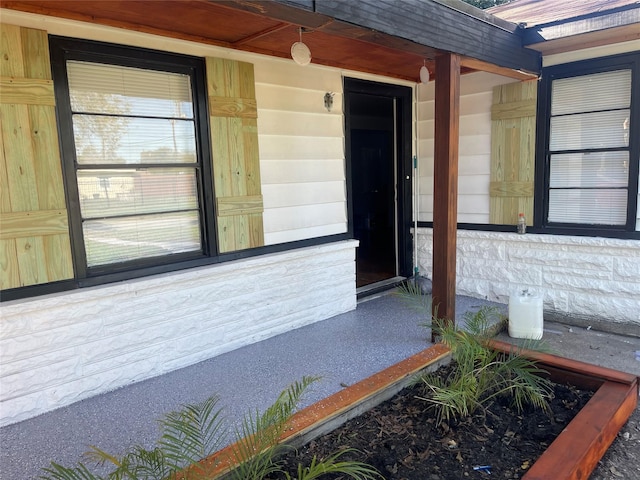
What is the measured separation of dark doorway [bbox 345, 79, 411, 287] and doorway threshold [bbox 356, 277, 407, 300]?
90 mm

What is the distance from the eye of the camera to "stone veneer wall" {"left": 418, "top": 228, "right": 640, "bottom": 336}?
3.67m

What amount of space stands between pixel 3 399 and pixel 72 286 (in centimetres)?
69

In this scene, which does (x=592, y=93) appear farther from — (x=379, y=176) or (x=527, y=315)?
(x=379, y=176)

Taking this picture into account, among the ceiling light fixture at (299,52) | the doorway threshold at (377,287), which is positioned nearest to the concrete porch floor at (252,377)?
the doorway threshold at (377,287)

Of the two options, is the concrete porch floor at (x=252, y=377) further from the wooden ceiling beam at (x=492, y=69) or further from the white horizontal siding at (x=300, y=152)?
the wooden ceiling beam at (x=492, y=69)

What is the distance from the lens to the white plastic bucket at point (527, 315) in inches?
136

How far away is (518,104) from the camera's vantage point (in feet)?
13.3

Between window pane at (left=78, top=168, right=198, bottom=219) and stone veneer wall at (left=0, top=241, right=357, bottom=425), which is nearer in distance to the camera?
stone veneer wall at (left=0, top=241, right=357, bottom=425)

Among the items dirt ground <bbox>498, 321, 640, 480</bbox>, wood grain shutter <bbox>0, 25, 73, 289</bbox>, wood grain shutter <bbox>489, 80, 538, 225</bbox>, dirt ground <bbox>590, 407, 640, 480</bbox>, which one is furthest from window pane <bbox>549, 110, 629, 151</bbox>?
wood grain shutter <bbox>0, 25, 73, 289</bbox>

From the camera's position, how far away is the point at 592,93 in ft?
12.2

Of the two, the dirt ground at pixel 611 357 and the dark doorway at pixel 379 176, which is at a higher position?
the dark doorway at pixel 379 176

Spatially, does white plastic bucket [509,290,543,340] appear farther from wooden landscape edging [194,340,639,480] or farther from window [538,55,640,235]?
wooden landscape edging [194,340,639,480]

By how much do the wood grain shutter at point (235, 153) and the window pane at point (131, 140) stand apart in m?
0.21

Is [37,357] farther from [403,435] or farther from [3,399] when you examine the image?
[403,435]
